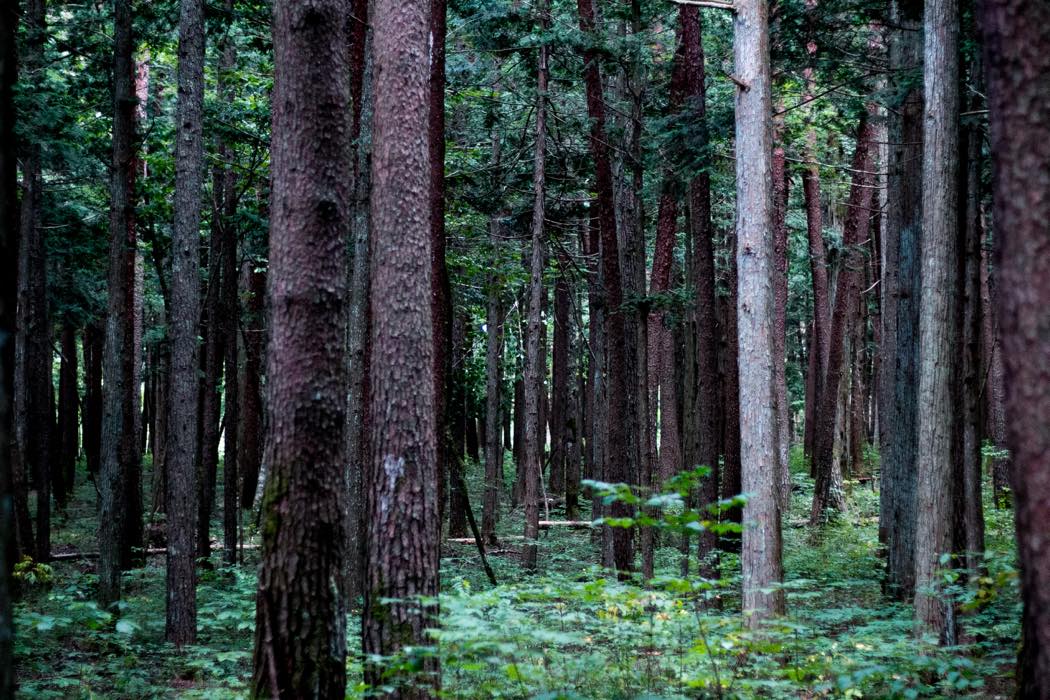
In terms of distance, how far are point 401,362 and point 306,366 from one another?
3.96ft

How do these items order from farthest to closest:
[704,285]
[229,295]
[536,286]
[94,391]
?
1. [94,391]
2. [229,295]
3. [536,286]
4. [704,285]

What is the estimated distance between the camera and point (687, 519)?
517 centimetres

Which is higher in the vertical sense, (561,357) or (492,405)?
(561,357)

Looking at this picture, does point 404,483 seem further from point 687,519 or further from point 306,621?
point 687,519

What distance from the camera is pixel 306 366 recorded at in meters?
5.27

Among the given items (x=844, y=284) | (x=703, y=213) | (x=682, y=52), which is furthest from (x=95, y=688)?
(x=844, y=284)

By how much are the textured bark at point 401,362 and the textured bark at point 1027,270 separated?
12.7 ft

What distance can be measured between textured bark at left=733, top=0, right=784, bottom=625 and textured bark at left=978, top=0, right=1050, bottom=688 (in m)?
5.49

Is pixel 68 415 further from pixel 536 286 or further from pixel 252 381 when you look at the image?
pixel 536 286

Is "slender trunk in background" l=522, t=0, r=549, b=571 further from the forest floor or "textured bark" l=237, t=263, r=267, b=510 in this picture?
"textured bark" l=237, t=263, r=267, b=510

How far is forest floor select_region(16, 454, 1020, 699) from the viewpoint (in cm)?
547

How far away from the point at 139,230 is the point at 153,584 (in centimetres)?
724

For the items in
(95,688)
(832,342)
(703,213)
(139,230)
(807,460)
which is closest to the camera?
(95,688)

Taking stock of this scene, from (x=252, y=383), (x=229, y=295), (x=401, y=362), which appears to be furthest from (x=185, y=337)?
(x=252, y=383)
